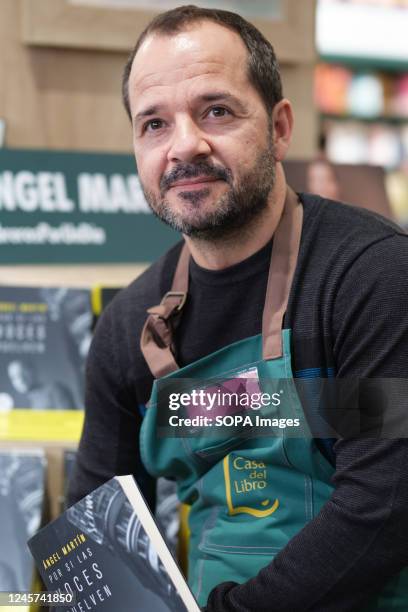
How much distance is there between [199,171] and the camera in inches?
49.9

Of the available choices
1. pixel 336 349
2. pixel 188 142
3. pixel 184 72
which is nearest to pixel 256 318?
pixel 336 349

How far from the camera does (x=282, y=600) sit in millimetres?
1136

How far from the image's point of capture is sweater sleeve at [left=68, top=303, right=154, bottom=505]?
59.2 inches

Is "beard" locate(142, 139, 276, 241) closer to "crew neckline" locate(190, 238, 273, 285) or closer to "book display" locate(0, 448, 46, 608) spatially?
"crew neckline" locate(190, 238, 273, 285)

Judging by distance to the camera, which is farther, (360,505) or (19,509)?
(19,509)

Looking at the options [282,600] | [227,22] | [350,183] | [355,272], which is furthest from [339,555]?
[350,183]

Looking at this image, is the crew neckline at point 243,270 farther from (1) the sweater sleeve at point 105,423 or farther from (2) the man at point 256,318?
(1) the sweater sleeve at point 105,423

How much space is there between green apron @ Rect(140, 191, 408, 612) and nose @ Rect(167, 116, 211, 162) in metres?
0.19

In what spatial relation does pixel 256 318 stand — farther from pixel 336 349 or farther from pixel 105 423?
pixel 105 423

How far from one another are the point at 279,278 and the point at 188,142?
258 mm

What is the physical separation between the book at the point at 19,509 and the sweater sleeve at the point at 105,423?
113 mm

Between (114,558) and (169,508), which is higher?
(114,558)

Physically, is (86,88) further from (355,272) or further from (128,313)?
(355,272)

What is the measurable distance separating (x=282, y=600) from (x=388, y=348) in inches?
15.2
